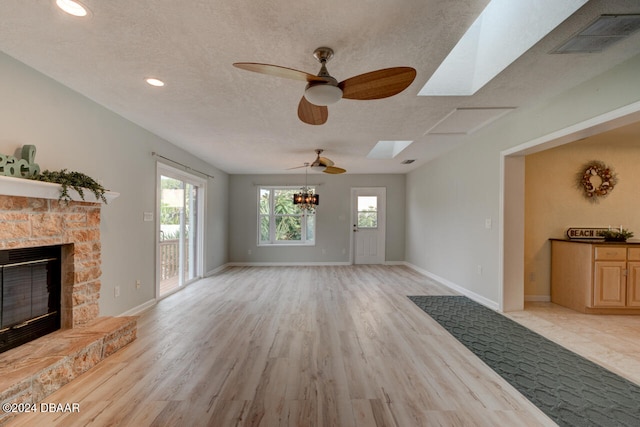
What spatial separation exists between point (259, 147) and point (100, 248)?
2.69 metres

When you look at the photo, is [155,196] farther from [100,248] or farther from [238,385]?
[238,385]

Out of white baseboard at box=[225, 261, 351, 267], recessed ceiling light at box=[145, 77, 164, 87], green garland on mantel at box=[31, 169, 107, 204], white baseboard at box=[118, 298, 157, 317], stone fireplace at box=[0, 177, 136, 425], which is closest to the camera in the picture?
stone fireplace at box=[0, 177, 136, 425]

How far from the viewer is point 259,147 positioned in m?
4.70

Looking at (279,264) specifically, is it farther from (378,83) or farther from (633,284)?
(633,284)

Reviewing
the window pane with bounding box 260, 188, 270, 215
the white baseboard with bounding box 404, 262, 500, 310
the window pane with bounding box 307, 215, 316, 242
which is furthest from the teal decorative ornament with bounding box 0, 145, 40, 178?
the window pane with bounding box 307, 215, 316, 242

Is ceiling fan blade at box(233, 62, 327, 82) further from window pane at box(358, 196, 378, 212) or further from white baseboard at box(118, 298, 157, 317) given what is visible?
window pane at box(358, 196, 378, 212)

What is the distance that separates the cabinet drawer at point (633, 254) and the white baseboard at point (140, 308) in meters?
6.35

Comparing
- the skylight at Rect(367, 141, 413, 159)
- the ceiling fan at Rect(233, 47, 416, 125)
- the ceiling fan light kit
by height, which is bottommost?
the ceiling fan light kit

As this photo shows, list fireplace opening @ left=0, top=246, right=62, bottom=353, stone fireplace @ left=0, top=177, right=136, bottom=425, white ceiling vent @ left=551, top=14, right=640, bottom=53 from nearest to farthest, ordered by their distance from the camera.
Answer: white ceiling vent @ left=551, top=14, right=640, bottom=53 < stone fireplace @ left=0, top=177, right=136, bottom=425 < fireplace opening @ left=0, top=246, right=62, bottom=353

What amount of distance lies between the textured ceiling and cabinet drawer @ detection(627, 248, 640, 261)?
2.45 meters

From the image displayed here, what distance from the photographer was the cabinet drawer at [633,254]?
3.48 meters

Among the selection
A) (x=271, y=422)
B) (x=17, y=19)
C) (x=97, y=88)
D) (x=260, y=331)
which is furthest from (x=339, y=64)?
(x=260, y=331)

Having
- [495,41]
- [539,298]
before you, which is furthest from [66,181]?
[539,298]

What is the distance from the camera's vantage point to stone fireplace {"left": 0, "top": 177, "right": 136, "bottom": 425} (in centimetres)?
184
